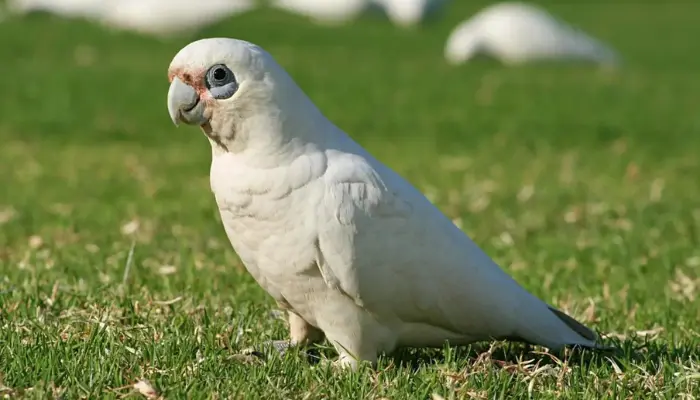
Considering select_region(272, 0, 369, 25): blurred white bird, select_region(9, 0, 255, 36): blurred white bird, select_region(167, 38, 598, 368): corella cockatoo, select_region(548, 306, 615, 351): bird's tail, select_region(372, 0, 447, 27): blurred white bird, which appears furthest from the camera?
select_region(372, 0, 447, 27): blurred white bird

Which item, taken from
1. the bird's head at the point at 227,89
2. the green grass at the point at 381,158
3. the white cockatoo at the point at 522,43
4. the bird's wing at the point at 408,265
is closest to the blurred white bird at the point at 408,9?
the green grass at the point at 381,158

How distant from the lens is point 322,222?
3.21 m

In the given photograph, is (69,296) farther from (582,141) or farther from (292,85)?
(582,141)

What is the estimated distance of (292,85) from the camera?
11.0ft

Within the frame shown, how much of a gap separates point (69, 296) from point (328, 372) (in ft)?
4.44

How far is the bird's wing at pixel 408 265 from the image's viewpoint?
324 cm

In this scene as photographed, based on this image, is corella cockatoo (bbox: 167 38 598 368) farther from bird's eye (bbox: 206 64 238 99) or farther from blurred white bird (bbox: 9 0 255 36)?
blurred white bird (bbox: 9 0 255 36)

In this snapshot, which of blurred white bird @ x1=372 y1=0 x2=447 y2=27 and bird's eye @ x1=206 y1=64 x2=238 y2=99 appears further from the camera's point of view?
blurred white bird @ x1=372 y1=0 x2=447 y2=27

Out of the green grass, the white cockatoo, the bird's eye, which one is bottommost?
the green grass

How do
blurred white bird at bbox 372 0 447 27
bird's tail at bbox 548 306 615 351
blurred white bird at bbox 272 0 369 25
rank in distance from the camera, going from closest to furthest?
bird's tail at bbox 548 306 615 351
blurred white bird at bbox 272 0 369 25
blurred white bird at bbox 372 0 447 27

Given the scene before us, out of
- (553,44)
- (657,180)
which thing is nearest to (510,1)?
(553,44)

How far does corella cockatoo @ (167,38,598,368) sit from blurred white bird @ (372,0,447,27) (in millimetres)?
13524

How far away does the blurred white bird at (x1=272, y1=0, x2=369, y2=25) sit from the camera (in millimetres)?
16266

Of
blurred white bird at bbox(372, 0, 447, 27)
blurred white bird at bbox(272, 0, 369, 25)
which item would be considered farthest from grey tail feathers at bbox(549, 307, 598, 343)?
blurred white bird at bbox(372, 0, 447, 27)
